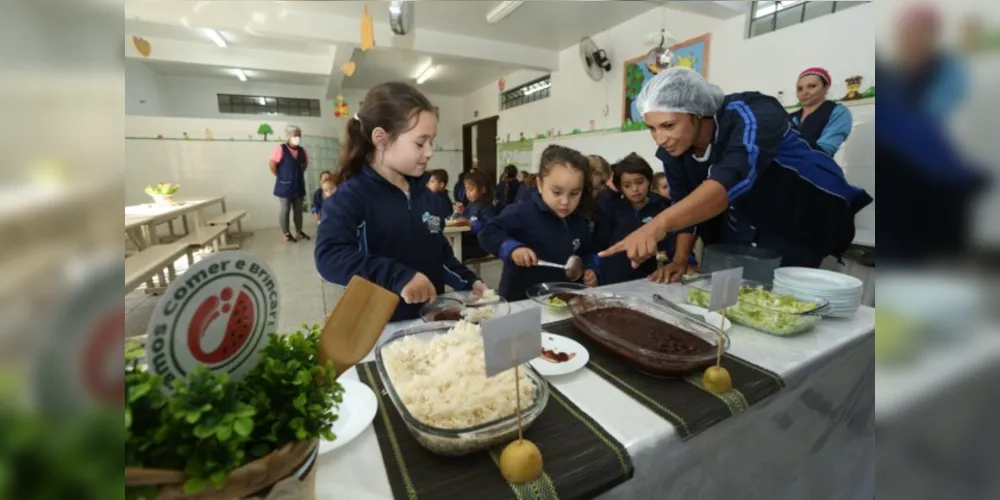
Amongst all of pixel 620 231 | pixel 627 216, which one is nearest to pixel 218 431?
pixel 620 231

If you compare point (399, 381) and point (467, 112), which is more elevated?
point (467, 112)

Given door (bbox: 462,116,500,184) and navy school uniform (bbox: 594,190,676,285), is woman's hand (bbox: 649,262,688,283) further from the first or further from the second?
door (bbox: 462,116,500,184)

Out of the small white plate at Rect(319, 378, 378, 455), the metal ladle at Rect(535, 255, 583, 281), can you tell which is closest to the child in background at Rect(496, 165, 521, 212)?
the metal ladle at Rect(535, 255, 583, 281)

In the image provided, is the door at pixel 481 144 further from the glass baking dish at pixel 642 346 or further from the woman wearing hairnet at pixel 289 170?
the glass baking dish at pixel 642 346

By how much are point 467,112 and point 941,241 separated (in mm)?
10675

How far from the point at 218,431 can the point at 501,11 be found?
17.1 ft

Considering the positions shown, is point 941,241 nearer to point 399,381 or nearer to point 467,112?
point 399,381

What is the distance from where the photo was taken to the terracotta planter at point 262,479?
39 cm

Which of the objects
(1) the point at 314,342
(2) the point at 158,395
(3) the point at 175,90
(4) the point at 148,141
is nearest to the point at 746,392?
(1) the point at 314,342

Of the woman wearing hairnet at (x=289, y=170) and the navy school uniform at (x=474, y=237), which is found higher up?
the woman wearing hairnet at (x=289, y=170)

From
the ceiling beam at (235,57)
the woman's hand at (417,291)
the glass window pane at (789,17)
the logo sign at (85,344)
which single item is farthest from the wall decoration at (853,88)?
the ceiling beam at (235,57)

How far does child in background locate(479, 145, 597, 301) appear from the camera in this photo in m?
1.89

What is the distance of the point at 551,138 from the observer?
272 inches

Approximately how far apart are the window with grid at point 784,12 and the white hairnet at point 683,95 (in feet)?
8.48
